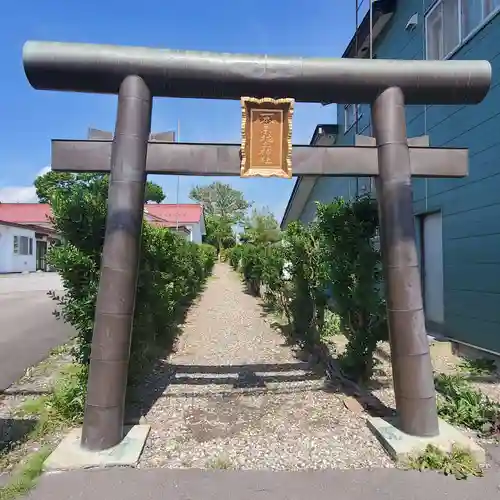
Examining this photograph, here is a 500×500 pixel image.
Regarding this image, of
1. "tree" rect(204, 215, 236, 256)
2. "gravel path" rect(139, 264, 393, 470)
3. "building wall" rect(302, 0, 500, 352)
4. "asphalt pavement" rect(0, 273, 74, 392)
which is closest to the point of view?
"gravel path" rect(139, 264, 393, 470)

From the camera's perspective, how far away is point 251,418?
4.69 metres

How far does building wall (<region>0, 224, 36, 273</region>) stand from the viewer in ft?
104

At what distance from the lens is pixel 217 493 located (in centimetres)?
321

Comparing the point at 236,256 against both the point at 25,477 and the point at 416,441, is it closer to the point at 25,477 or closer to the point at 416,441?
the point at 416,441

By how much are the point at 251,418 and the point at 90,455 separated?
5.44ft

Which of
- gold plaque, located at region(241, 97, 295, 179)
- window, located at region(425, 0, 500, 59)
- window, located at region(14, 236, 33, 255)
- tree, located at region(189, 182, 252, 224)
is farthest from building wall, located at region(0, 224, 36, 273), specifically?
tree, located at region(189, 182, 252, 224)

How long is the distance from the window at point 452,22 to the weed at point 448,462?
570 cm

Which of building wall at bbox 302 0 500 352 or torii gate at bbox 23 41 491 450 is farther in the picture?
building wall at bbox 302 0 500 352

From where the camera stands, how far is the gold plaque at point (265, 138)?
431 centimetres

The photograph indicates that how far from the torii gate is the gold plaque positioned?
97 mm

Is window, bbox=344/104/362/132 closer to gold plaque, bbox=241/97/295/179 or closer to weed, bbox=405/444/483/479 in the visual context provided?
gold plaque, bbox=241/97/295/179

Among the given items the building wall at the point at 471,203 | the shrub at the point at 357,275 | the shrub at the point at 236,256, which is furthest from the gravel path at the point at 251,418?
the shrub at the point at 236,256

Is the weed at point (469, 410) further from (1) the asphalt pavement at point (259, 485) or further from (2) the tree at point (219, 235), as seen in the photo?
(2) the tree at point (219, 235)

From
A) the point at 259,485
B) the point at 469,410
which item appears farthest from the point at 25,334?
the point at 469,410
